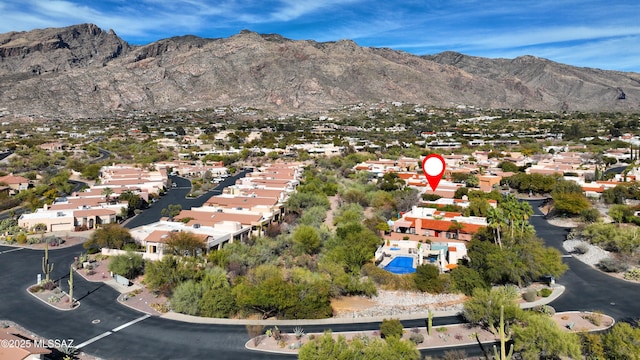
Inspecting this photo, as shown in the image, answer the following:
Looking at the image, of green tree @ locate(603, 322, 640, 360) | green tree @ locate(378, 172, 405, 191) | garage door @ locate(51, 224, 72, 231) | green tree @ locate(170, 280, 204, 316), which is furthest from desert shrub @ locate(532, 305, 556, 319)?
garage door @ locate(51, 224, 72, 231)

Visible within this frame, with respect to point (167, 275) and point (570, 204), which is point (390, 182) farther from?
point (167, 275)

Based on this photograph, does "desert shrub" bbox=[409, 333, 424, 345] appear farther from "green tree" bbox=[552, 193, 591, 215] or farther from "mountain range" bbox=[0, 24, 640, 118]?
"mountain range" bbox=[0, 24, 640, 118]

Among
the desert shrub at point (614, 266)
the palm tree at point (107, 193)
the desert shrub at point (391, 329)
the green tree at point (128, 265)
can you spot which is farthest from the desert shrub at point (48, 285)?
the desert shrub at point (614, 266)

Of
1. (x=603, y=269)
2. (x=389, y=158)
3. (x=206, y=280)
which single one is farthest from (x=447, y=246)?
(x=389, y=158)

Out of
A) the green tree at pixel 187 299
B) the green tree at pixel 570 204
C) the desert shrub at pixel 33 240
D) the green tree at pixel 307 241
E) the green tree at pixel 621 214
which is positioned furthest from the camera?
the green tree at pixel 570 204

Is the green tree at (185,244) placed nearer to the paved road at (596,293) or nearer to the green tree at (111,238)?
the green tree at (111,238)

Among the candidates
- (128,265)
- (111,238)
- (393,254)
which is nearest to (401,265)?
(393,254)

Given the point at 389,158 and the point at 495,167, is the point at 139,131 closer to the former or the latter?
the point at 389,158
